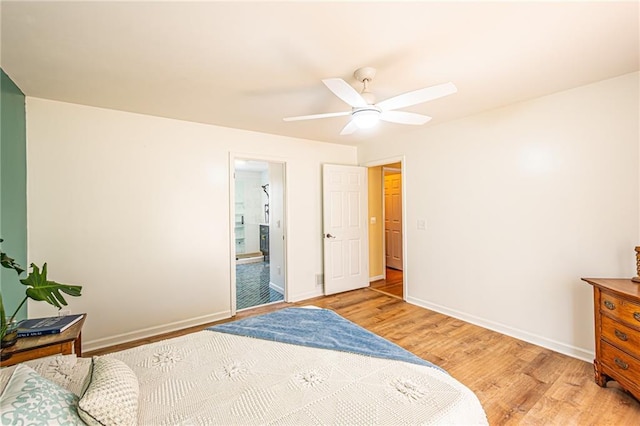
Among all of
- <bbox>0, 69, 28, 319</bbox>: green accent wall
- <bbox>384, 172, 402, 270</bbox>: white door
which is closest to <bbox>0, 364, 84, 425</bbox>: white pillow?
<bbox>0, 69, 28, 319</bbox>: green accent wall

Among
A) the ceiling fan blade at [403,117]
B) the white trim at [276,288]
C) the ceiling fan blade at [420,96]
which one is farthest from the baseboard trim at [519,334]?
the ceiling fan blade at [420,96]

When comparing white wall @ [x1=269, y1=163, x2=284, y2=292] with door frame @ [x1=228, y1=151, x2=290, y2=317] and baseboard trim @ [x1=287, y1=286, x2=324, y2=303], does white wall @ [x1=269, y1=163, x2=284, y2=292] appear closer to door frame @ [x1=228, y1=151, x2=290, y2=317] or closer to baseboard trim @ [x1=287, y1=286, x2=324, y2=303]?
door frame @ [x1=228, y1=151, x2=290, y2=317]

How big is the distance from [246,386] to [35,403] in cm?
71

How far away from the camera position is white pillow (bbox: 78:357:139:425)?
882 millimetres

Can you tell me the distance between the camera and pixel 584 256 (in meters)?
2.33

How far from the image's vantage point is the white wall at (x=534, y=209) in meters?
2.19

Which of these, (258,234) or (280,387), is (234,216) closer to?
(280,387)

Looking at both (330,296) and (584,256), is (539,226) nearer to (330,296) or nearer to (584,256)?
(584,256)

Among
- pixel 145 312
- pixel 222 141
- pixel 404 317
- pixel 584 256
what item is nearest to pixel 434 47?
pixel 584 256

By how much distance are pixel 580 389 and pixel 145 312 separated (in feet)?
Answer: 12.7

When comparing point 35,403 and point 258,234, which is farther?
point 258,234

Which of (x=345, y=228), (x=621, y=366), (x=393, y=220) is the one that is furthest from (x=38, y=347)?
(x=393, y=220)

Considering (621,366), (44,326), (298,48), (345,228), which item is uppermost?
(298,48)

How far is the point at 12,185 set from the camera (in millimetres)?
2123
